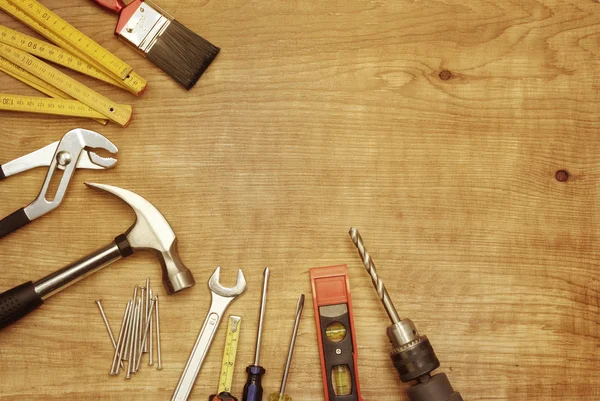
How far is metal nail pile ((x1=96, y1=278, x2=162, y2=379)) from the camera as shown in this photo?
1396mm

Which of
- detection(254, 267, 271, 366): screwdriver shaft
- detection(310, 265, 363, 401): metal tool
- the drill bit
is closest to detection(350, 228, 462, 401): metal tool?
the drill bit

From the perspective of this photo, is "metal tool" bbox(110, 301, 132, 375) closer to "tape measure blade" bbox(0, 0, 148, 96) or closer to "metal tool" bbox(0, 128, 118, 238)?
"metal tool" bbox(0, 128, 118, 238)

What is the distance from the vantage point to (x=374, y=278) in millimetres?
1370

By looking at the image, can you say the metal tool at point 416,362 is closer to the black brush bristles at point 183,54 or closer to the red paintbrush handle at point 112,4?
the black brush bristles at point 183,54

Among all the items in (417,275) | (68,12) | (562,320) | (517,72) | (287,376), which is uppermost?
(68,12)

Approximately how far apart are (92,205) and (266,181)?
424mm

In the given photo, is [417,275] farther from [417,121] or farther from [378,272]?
[417,121]

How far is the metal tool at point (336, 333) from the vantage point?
1.38m

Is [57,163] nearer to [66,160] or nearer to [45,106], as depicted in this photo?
[66,160]

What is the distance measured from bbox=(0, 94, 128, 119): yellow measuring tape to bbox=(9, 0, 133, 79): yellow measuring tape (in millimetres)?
112

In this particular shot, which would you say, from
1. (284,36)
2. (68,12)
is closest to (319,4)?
(284,36)

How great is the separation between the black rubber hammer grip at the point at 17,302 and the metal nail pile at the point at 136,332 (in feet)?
0.47

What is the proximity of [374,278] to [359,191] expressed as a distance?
219 millimetres

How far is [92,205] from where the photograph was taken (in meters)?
1.46
